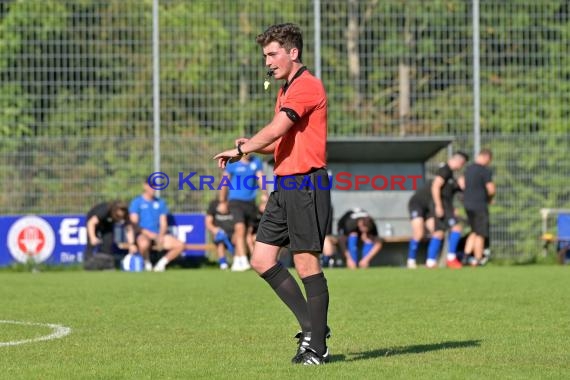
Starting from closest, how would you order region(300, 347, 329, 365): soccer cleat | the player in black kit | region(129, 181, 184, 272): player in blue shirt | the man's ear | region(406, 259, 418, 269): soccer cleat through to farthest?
1. region(300, 347, 329, 365): soccer cleat
2. the man's ear
3. the player in black kit
4. region(406, 259, 418, 269): soccer cleat
5. region(129, 181, 184, 272): player in blue shirt

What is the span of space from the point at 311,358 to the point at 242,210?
43.0ft

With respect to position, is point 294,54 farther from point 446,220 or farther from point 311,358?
→ point 446,220

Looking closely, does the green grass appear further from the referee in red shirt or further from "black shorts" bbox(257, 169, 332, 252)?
"black shorts" bbox(257, 169, 332, 252)

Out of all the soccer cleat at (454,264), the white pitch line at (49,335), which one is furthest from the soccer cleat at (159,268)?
the white pitch line at (49,335)

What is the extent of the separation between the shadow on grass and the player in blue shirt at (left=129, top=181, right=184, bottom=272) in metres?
12.7

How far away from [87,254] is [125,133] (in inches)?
92.1

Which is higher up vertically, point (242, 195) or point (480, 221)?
point (242, 195)

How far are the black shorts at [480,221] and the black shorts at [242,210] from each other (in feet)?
11.4

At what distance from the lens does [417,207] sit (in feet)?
68.9

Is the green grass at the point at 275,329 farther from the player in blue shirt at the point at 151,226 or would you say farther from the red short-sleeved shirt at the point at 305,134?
the player in blue shirt at the point at 151,226

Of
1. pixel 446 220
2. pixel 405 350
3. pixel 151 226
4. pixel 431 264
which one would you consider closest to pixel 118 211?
pixel 151 226

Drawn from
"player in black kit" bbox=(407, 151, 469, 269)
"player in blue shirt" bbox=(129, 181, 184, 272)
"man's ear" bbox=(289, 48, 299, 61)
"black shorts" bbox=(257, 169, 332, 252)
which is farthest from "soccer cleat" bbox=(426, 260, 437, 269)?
"man's ear" bbox=(289, 48, 299, 61)

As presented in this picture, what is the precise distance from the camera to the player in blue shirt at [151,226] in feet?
69.4

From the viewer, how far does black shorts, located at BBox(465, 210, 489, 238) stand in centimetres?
2091
